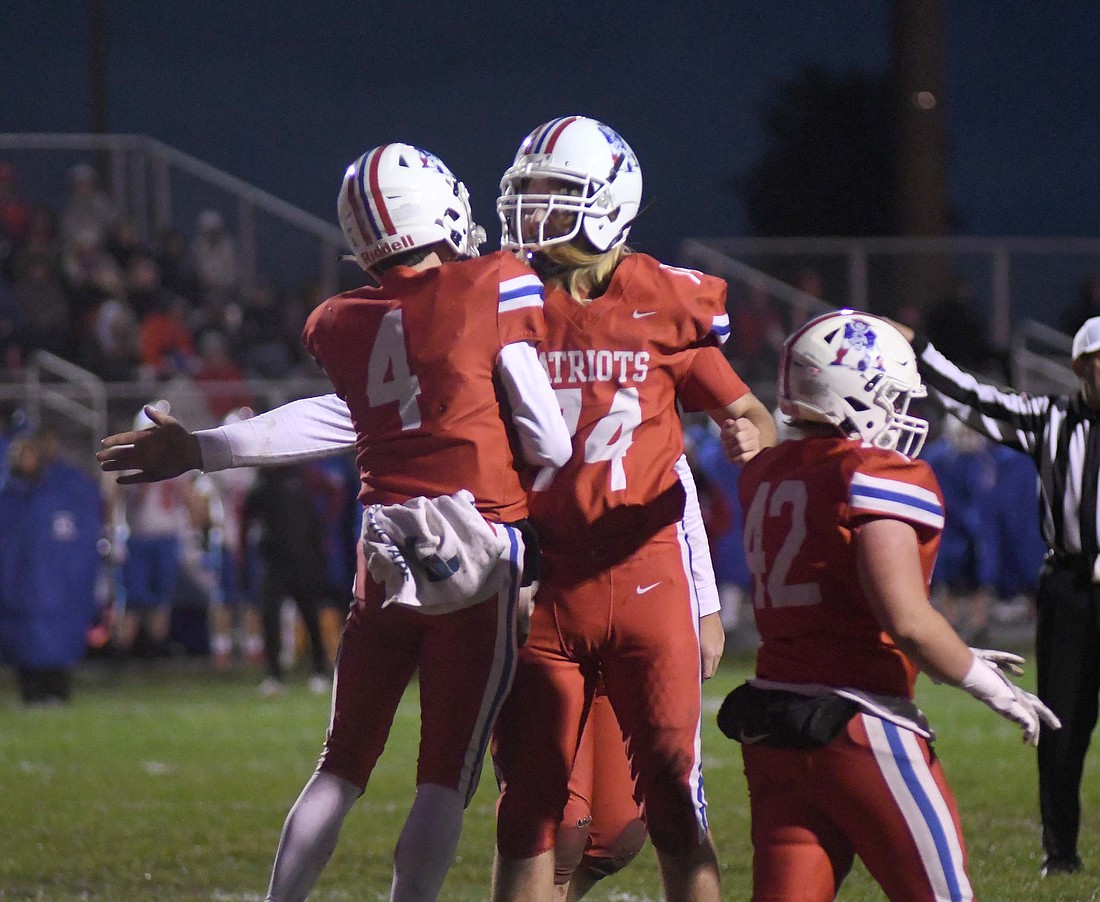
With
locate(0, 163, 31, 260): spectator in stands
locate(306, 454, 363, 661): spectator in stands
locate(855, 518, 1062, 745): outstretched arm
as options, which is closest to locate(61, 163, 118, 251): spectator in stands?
locate(0, 163, 31, 260): spectator in stands

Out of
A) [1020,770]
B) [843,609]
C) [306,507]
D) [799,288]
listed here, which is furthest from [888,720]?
[799,288]

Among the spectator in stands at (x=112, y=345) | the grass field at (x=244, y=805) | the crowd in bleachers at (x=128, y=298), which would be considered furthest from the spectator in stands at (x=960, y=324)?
the spectator in stands at (x=112, y=345)

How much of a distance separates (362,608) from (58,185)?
50.8ft

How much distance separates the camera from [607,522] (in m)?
3.61

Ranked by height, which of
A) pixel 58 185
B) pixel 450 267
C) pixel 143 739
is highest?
pixel 58 185

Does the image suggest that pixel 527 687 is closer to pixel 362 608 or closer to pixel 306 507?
pixel 362 608

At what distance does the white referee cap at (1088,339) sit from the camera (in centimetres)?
532

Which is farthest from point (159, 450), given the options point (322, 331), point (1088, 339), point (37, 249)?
point (37, 249)

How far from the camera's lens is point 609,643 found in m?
3.59

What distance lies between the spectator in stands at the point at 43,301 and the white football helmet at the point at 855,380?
1317cm

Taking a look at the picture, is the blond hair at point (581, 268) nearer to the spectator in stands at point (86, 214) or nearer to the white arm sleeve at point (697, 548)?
the white arm sleeve at point (697, 548)

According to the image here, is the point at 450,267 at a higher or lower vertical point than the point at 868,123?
lower

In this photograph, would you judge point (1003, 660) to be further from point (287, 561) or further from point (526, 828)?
point (287, 561)

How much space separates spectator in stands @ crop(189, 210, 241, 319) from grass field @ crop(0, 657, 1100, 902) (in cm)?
706
